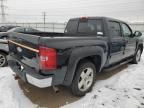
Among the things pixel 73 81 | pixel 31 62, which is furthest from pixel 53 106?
pixel 31 62

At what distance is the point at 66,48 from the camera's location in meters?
2.96

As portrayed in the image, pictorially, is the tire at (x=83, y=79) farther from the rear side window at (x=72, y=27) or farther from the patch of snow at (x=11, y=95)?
the rear side window at (x=72, y=27)

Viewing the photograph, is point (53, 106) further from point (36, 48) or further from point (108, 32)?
point (108, 32)

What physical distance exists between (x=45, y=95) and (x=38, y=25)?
2686 cm

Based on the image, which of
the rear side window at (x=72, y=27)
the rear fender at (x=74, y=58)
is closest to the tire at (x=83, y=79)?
the rear fender at (x=74, y=58)

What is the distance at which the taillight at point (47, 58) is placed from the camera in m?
2.70

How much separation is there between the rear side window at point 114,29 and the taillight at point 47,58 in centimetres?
202

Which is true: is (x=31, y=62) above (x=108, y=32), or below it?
below

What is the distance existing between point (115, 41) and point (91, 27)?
73 cm

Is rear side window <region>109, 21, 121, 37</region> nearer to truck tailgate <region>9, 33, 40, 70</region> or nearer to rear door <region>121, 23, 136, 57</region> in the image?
rear door <region>121, 23, 136, 57</region>

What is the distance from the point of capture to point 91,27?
4.36 metres

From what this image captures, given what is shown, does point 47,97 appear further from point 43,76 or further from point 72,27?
point 72,27

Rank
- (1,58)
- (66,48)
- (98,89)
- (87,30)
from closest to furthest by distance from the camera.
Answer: (66,48)
(98,89)
(87,30)
(1,58)

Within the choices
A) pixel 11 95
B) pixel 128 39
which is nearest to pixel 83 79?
pixel 11 95
